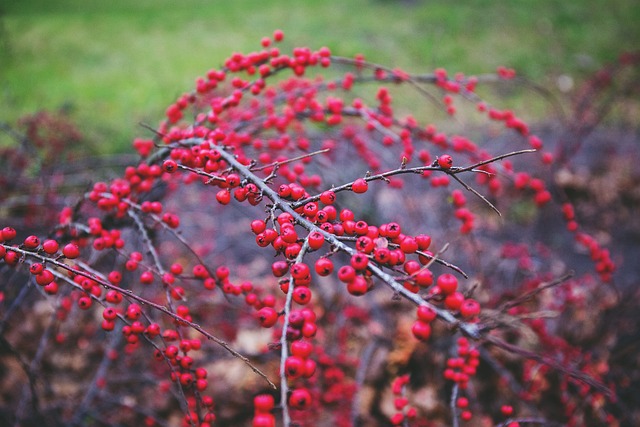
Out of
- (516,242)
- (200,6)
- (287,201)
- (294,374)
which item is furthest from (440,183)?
(200,6)

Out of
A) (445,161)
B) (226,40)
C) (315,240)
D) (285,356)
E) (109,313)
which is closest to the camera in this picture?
(285,356)

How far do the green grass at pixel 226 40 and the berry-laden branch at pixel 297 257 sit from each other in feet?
12.0

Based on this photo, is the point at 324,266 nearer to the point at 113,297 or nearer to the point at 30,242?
the point at 113,297

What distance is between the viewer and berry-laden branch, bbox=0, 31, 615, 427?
31.9 inches

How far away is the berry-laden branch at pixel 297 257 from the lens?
81 centimetres

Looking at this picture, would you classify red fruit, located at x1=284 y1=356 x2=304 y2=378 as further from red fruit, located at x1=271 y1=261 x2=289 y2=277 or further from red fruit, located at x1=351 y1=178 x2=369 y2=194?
red fruit, located at x1=351 y1=178 x2=369 y2=194

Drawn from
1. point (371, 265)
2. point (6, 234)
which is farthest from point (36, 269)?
point (371, 265)

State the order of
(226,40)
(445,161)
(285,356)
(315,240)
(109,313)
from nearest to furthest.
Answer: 1. (285,356)
2. (315,240)
3. (445,161)
4. (109,313)
5. (226,40)

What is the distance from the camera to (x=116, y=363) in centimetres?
259

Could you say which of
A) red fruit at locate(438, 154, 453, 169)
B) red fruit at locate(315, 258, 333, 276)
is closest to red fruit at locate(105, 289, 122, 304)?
red fruit at locate(315, 258, 333, 276)

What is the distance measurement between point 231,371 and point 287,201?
2.00m

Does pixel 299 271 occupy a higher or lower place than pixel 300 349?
higher

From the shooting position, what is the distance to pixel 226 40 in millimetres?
9125

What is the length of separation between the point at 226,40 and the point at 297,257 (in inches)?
380
